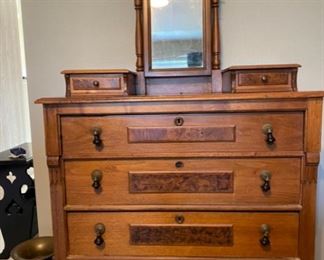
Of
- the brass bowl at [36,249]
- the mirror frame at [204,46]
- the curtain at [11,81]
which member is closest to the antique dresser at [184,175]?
the mirror frame at [204,46]

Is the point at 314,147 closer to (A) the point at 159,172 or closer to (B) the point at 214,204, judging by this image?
(B) the point at 214,204

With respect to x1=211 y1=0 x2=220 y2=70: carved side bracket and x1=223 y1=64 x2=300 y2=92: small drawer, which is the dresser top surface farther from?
x1=211 y1=0 x2=220 y2=70: carved side bracket

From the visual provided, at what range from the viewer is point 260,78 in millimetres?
1271

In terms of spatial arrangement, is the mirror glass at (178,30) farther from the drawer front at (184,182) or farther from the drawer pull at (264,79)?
the drawer front at (184,182)

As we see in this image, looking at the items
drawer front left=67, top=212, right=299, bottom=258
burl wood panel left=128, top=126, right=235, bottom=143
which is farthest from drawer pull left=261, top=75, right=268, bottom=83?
drawer front left=67, top=212, right=299, bottom=258

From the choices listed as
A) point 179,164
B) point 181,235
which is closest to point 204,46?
point 179,164

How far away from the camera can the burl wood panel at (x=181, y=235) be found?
1.18 metres

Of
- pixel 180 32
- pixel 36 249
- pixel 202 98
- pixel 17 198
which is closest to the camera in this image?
pixel 202 98

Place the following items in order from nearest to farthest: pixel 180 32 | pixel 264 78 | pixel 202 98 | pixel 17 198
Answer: pixel 202 98, pixel 264 78, pixel 180 32, pixel 17 198

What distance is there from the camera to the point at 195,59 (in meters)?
1.46

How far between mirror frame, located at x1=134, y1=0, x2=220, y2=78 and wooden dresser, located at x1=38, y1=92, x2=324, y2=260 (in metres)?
0.38

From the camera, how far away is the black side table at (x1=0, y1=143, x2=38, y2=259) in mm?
2014

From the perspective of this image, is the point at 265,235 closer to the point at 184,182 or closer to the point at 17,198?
the point at 184,182

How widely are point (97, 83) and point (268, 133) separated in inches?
25.6
